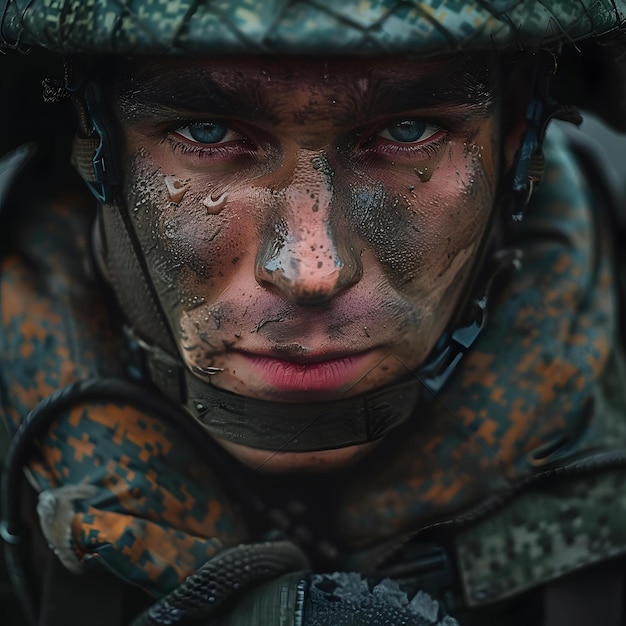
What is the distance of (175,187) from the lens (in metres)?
0.75

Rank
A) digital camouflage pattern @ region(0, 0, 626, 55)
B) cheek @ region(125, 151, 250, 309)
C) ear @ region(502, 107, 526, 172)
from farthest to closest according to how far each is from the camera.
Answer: ear @ region(502, 107, 526, 172) → cheek @ region(125, 151, 250, 309) → digital camouflage pattern @ region(0, 0, 626, 55)

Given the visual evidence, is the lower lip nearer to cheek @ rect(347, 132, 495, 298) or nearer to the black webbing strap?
cheek @ rect(347, 132, 495, 298)

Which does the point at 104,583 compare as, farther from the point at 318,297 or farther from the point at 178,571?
the point at 318,297

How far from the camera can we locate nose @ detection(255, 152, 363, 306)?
71cm

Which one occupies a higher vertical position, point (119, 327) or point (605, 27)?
point (605, 27)

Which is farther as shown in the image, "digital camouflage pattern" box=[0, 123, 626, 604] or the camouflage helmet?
"digital camouflage pattern" box=[0, 123, 626, 604]

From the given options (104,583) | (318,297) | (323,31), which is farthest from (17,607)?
(323,31)

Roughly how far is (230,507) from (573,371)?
13.1 inches

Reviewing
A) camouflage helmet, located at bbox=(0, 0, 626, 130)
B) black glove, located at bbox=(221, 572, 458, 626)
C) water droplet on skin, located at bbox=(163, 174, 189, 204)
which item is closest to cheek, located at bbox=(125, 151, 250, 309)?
water droplet on skin, located at bbox=(163, 174, 189, 204)

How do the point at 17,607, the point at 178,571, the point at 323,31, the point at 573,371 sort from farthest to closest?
the point at 17,607 → the point at 573,371 → the point at 178,571 → the point at 323,31

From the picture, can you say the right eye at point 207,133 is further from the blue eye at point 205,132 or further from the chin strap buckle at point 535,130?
the chin strap buckle at point 535,130

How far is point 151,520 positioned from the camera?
861 mm

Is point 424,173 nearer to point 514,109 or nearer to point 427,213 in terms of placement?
point 427,213

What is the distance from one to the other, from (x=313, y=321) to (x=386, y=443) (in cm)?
19
